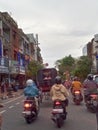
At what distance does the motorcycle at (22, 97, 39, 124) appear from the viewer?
17203mm

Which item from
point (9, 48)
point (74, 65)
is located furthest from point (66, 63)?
point (9, 48)

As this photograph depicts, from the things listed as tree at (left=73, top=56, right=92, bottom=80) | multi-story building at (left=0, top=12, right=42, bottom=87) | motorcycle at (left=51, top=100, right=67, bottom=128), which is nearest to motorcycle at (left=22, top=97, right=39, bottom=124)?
motorcycle at (left=51, top=100, right=67, bottom=128)

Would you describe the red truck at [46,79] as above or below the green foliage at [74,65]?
below

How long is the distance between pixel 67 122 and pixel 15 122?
2061 mm

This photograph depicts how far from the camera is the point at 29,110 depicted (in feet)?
56.7

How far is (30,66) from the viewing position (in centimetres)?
8338

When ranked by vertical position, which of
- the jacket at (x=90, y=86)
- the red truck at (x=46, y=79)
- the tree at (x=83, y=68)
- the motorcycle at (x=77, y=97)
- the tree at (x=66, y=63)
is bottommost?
the motorcycle at (x=77, y=97)

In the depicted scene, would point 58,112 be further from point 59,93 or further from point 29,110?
point 29,110

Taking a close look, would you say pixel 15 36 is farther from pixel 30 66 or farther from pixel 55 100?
pixel 55 100

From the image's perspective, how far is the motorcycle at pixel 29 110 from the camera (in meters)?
17.2

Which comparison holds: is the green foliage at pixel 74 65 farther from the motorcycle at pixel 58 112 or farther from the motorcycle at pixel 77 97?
the motorcycle at pixel 58 112

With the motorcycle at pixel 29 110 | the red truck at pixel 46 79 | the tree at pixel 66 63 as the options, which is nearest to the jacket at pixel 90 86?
the motorcycle at pixel 29 110

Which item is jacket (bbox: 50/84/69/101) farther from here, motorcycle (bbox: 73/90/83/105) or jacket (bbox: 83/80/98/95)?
motorcycle (bbox: 73/90/83/105)

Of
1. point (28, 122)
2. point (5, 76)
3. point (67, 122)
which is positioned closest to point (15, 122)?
point (28, 122)
